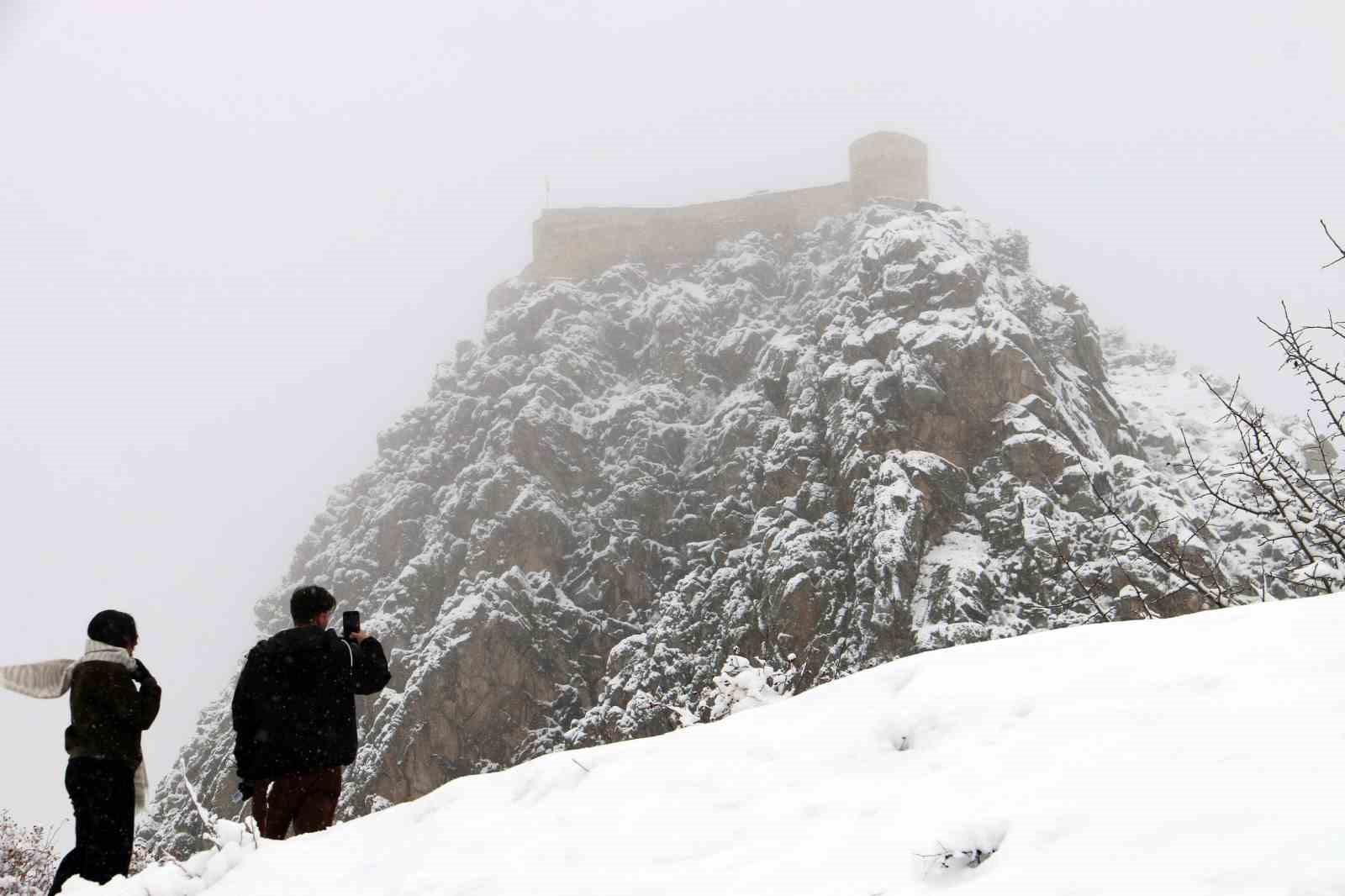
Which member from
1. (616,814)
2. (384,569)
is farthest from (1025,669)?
(384,569)

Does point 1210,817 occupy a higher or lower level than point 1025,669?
higher

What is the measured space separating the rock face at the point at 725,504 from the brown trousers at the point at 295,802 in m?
15.7

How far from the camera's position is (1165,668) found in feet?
10.9

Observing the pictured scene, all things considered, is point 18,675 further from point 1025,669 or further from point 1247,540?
point 1247,540

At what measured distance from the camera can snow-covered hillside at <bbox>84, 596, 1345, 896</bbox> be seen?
2.25 m

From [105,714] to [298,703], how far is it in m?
1.03

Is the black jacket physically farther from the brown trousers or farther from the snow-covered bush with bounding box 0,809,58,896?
the snow-covered bush with bounding box 0,809,58,896

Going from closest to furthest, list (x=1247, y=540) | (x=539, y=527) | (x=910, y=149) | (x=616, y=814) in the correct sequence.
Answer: (x=616, y=814) → (x=1247, y=540) → (x=539, y=527) → (x=910, y=149)

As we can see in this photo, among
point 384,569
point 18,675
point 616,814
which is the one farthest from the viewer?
point 384,569

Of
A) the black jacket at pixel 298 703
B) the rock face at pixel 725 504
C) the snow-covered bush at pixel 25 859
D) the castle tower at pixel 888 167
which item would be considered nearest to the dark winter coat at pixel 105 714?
the black jacket at pixel 298 703

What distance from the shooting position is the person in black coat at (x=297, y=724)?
15.6 ft

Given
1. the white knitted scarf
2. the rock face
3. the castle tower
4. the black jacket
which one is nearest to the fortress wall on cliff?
the castle tower

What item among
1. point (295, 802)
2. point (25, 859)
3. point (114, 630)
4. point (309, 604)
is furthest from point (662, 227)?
point (295, 802)

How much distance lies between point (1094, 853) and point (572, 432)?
104 feet
